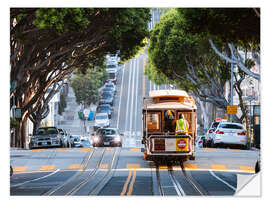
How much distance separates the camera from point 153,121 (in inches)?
870

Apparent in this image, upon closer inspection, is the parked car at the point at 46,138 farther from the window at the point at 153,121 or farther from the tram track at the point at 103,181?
the window at the point at 153,121

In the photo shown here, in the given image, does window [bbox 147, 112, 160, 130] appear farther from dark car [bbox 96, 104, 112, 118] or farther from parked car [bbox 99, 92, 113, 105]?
dark car [bbox 96, 104, 112, 118]

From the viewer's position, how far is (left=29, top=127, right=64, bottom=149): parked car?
1251 inches

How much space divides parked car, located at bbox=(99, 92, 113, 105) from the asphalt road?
25612 millimetres

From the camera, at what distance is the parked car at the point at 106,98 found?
2155 inches

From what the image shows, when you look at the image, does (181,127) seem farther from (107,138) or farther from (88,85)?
(88,85)

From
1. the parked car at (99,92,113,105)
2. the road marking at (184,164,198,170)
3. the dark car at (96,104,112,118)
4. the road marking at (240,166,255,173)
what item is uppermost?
the parked car at (99,92,113,105)

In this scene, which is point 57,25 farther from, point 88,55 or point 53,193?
point 88,55

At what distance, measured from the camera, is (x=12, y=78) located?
23.2m

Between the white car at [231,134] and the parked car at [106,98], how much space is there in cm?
2393

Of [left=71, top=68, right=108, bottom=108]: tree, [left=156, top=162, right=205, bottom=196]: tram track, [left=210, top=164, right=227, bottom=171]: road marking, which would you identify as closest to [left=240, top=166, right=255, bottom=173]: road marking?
[left=210, top=164, right=227, bottom=171]: road marking

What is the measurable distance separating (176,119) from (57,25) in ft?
19.8

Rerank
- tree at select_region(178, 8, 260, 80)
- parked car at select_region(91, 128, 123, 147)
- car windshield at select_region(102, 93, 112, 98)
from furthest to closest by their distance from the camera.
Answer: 1. car windshield at select_region(102, 93, 112, 98)
2. parked car at select_region(91, 128, 123, 147)
3. tree at select_region(178, 8, 260, 80)

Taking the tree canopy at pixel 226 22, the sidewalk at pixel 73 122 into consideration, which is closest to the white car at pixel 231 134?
the tree canopy at pixel 226 22
